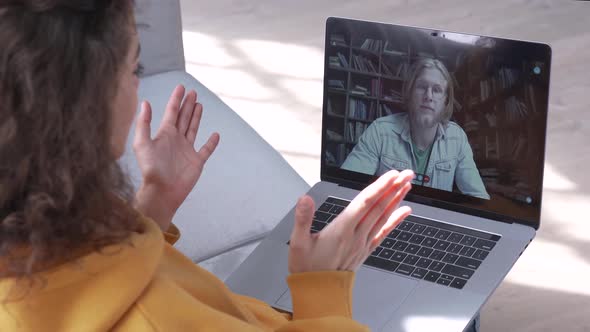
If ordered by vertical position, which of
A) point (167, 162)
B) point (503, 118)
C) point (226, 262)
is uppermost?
point (503, 118)

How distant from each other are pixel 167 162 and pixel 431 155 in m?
0.40

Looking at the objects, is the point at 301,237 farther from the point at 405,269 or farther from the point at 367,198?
the point at 405,269

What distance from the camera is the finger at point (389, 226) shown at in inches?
42.7

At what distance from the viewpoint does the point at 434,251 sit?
51.9 inches

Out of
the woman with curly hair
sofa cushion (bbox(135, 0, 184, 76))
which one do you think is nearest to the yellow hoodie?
the woman with curly hair

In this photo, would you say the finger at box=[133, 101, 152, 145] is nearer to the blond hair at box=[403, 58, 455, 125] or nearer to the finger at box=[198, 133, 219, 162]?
the finger at box=[198, 133, 219, 162]

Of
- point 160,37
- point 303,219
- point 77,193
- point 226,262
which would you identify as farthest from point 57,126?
point 160,37

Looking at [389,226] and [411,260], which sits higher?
[389,226]

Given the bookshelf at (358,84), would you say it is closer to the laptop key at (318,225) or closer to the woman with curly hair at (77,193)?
the laptop key at (318,225)

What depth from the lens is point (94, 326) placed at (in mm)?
796

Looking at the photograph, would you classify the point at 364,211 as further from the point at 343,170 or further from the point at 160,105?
the point at 160,105

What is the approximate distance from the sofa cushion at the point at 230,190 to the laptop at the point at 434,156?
27 cm

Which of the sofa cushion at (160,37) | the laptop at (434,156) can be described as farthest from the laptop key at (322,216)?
the sofa cushion at (160,37)

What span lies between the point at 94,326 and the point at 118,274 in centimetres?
5
